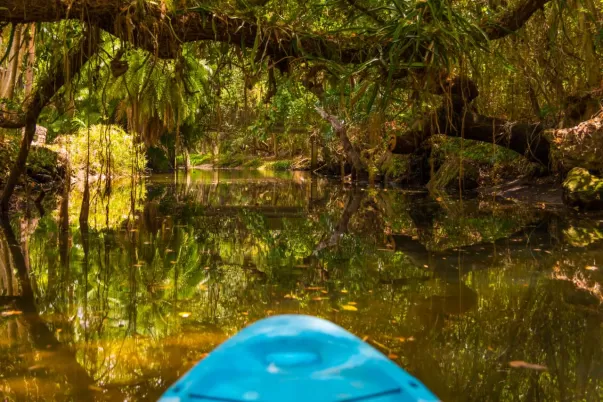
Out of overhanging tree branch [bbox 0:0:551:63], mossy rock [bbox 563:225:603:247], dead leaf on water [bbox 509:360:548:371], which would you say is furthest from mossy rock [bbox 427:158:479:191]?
dead leaf on water [bbox 509:360:548:371]

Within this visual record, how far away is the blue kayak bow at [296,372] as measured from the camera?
1588mm

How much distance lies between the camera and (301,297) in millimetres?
4148

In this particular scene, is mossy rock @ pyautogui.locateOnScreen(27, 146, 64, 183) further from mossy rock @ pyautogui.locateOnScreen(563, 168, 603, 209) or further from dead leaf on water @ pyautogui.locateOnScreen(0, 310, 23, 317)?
mossy rock @ pyautogui.locateOnScreen(563, 168, 603, 209)

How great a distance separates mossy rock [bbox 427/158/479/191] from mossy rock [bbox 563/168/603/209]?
498 cm

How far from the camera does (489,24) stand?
21.0ft

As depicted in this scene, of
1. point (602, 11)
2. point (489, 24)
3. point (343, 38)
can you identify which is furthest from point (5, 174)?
point (602, 11)

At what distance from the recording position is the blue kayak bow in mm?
1588

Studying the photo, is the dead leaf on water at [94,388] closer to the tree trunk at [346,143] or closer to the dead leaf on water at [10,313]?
the dead leaf on water at [10,313]

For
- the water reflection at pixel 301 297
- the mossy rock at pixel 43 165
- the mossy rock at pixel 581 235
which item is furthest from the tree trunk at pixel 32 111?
the mossy rock at pixel 581 235

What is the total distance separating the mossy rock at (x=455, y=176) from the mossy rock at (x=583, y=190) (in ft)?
16.3

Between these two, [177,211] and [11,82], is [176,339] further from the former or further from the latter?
[11,82]

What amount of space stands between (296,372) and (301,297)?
2525mm

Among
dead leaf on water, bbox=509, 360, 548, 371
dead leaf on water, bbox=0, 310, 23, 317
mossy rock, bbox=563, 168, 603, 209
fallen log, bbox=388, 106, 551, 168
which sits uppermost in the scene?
fallen log, bbox=388, 106, 551, 168

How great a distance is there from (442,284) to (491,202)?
785cm
